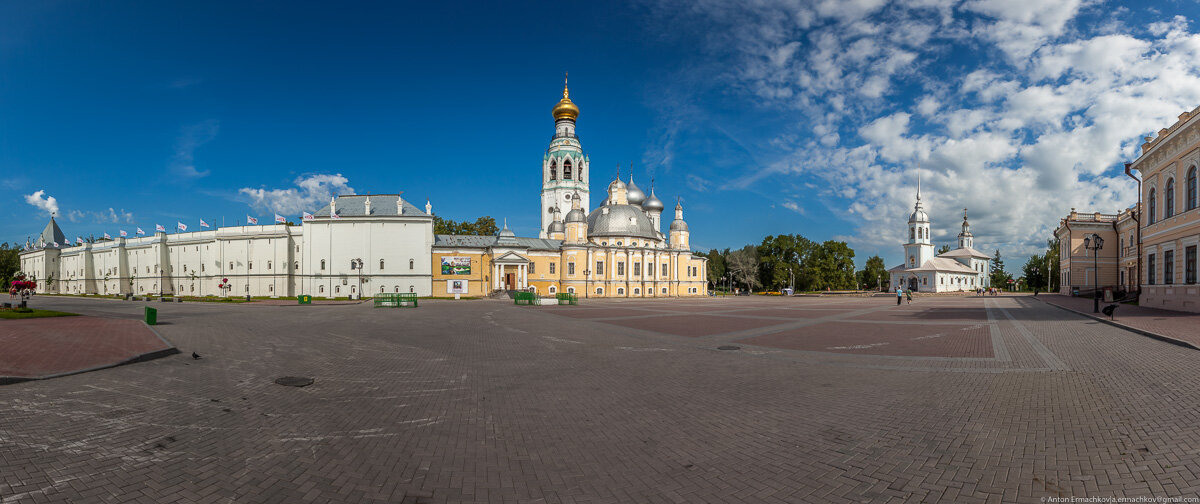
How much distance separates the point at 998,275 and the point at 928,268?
53.2 m

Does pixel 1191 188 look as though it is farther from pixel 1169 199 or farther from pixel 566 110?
pixel 566 110

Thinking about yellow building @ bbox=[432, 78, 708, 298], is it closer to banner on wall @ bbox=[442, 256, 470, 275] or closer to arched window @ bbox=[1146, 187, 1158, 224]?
banner on wall @ bbox=[442, 256, 470, 275]

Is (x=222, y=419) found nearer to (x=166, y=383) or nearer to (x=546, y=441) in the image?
(x=166, y=383)

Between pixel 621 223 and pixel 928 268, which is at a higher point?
pixel 621 223

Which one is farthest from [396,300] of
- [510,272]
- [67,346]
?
[67,346]

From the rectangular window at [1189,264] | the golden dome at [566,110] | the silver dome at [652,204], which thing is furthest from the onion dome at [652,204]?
the rectangular window at [1189,264]

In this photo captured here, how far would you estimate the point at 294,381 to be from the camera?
9.02 m

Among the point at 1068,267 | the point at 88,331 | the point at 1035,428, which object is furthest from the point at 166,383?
the point at 1068,267

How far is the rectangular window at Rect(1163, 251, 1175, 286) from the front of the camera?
989 inches

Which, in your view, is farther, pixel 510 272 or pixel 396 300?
pixel 510 272

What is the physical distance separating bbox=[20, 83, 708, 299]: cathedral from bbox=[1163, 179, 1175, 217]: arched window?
1741 inches

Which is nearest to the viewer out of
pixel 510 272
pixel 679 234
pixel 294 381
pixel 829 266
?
pixel 294 381

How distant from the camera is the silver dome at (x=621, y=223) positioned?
2534 inches

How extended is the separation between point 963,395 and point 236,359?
49.4ft
